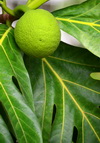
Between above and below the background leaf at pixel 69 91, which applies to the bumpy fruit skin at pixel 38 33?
above

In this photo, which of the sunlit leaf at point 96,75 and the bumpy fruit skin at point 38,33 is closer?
the bumpy fruit skin at point 38,33

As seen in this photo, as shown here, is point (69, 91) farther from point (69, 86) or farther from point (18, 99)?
point (18, 99)

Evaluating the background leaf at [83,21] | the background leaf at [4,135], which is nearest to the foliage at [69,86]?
the background leaf at [83,21]

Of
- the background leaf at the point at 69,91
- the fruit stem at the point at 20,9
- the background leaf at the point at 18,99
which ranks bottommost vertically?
the background leaf at the point at 69,91

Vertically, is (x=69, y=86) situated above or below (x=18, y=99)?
below

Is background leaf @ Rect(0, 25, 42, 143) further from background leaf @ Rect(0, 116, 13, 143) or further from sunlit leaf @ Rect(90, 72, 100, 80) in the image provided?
sunlit leaf @ Rect(90, 72, 100, 80)

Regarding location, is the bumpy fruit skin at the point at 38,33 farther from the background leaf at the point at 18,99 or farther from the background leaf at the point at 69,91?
the background leaf at the point at 69,91

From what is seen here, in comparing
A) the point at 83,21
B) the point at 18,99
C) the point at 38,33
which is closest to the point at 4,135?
the point at 18,99

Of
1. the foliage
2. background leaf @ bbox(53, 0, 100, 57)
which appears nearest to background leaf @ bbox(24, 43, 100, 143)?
the foliage

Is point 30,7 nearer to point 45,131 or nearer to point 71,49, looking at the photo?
point 71,49
